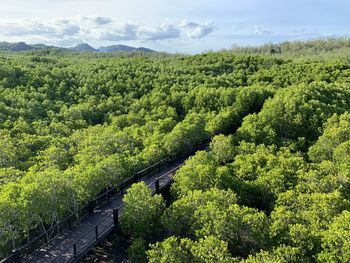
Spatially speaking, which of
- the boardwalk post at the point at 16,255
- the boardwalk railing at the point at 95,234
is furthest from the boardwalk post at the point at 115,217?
the boardwalk post at the point at 16,255

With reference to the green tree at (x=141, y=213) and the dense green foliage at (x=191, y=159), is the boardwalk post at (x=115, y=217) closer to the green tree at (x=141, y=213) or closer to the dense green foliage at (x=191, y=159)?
the green tree at (x=141, y=213)

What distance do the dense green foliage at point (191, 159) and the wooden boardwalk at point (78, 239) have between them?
146 cm

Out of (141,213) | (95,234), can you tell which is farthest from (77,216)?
(141,213)

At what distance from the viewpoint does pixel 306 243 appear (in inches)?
750

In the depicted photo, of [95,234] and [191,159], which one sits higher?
[191,159]

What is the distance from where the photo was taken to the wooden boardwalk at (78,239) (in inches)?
826

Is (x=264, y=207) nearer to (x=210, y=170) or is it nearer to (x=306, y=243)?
(x=210, y=170)

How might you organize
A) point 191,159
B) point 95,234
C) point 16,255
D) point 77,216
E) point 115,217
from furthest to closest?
point 191,159, point 77,216, point 115,217, point 95,234, point 16,255

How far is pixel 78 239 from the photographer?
72.4ft

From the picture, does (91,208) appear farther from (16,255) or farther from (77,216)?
(16,255)

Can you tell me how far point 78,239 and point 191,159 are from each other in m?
11.8

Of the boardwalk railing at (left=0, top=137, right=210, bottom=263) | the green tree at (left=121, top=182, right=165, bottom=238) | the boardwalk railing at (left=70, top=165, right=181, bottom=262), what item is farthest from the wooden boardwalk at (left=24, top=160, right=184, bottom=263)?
the green tree at (left=121, top=182, right=165, bottom=238)

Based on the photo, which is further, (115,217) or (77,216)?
(77,216)

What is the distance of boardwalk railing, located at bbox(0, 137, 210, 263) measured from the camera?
20688mm
